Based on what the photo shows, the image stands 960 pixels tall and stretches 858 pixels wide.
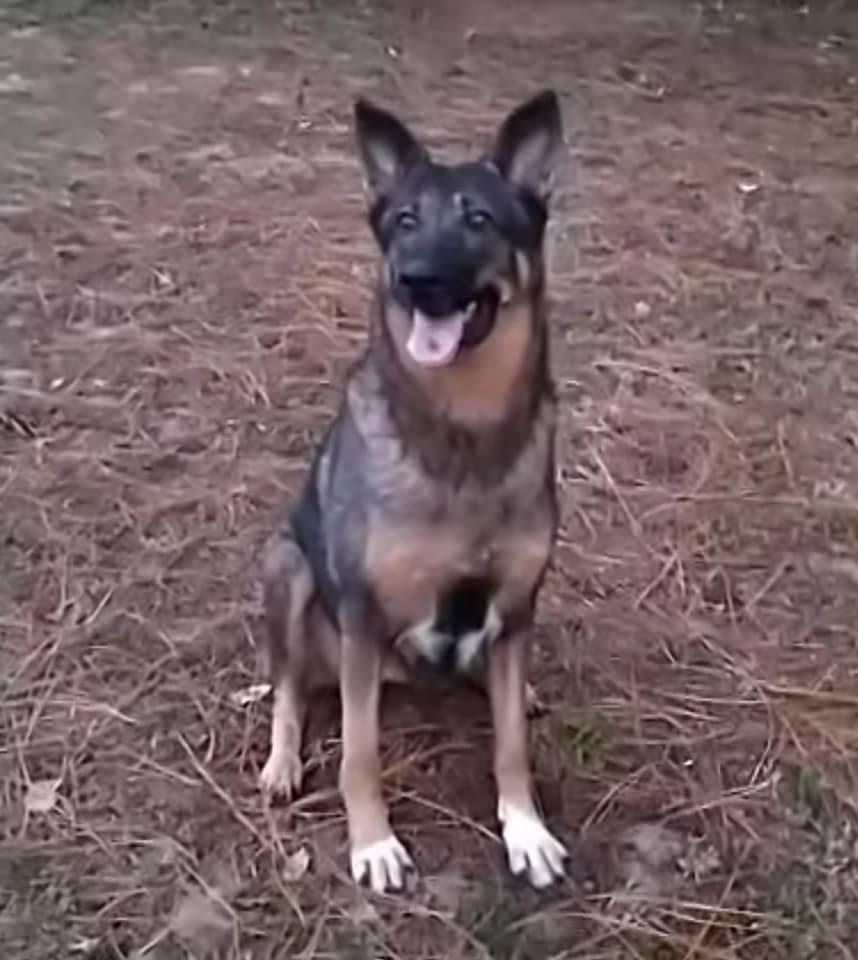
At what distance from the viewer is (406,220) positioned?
9.89ft

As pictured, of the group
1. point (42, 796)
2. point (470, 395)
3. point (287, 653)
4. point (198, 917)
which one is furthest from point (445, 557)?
point (42, 796)

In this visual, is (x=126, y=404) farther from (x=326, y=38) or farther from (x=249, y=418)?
(x=326, y=38)

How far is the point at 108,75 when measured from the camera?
23.9ft

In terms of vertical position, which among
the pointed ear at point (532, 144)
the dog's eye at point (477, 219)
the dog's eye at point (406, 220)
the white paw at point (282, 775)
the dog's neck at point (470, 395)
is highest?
the pointed ear at point (532, 144)

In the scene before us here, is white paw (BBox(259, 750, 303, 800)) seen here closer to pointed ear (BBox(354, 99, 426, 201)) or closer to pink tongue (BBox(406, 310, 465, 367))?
pink tongue (BBox(406, 310, 465, 367))

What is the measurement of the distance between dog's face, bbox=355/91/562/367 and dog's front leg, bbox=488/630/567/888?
63 centimetres

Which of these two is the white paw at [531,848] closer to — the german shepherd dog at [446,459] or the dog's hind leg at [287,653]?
the german shepherd dog at [446,459]

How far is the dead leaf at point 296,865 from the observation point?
328 cm

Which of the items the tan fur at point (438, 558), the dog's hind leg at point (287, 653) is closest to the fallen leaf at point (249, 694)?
the dog's hind leg at point (287, 653)

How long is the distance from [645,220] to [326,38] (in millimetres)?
2338

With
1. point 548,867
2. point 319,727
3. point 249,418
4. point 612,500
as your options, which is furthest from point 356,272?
point 548,867

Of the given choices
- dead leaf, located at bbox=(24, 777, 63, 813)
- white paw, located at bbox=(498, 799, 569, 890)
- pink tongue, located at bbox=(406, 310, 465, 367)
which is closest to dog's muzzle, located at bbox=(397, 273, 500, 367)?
pink tongue, located at bbox=(406, 310, 465, 367)

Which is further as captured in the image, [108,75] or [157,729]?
[108,75]

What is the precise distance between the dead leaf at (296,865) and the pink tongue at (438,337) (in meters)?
0.98
